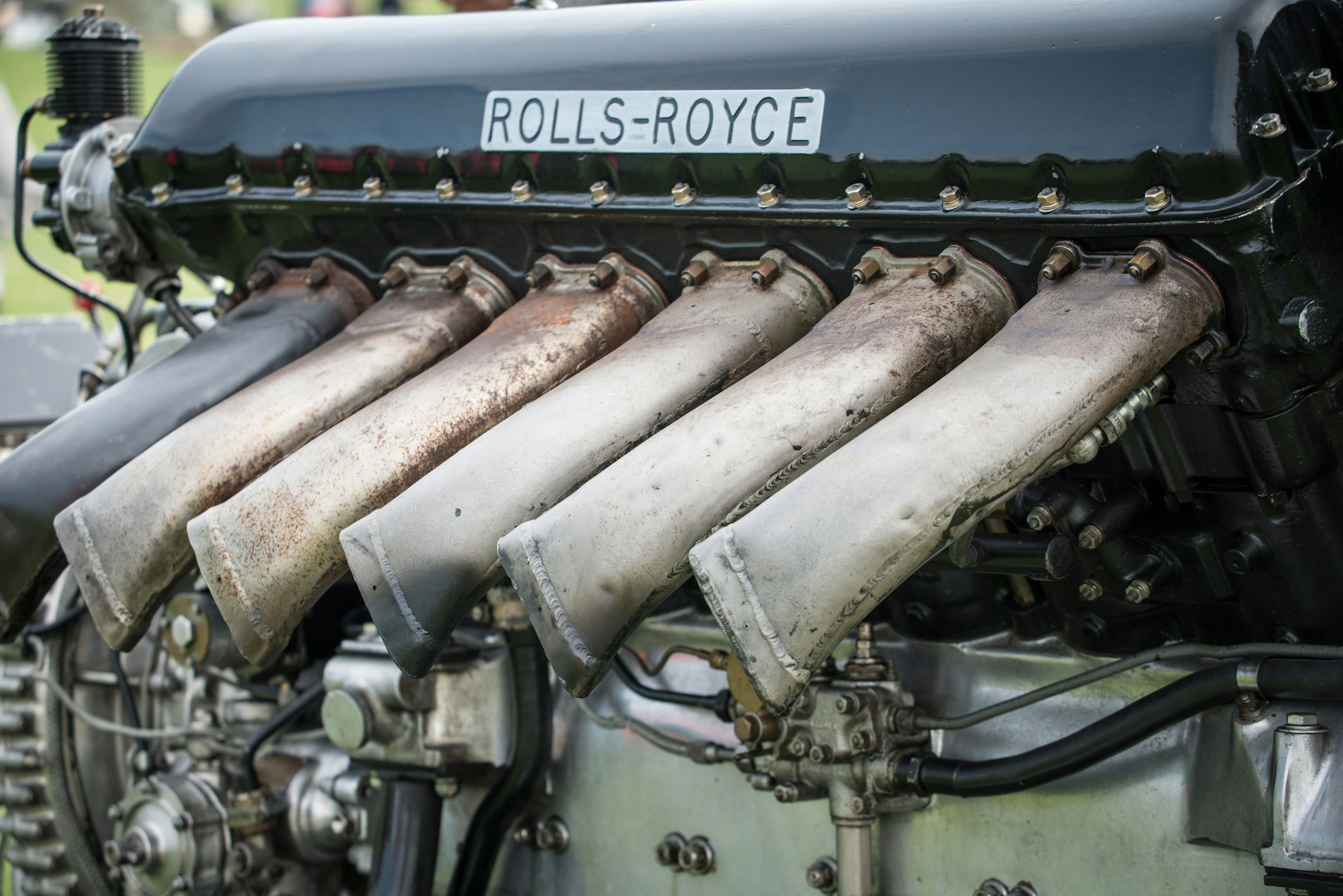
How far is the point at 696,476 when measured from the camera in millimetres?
1720

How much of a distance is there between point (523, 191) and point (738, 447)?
2.31ft

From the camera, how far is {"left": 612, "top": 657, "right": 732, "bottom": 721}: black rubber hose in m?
2.36

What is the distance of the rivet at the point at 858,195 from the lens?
191cm

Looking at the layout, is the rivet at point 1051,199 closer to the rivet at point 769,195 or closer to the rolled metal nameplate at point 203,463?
the rivet at point 769,195

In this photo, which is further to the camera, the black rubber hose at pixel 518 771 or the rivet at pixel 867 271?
the black rubber hose at pixel 518 771

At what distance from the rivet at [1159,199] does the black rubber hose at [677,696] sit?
3.47ft

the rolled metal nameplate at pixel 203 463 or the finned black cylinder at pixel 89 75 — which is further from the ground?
the finned black cylinder at pixel 89 75

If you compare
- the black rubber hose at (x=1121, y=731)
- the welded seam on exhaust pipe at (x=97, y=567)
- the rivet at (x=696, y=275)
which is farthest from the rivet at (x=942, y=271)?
the welded seam on exhaust pipe at (x=97, y=567)

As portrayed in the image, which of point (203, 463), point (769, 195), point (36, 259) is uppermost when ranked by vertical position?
point (36, 259)

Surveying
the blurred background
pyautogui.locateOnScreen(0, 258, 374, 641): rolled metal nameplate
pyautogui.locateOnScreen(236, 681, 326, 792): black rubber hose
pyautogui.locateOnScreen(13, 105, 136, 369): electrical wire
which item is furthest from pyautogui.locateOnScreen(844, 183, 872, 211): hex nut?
the blurred background

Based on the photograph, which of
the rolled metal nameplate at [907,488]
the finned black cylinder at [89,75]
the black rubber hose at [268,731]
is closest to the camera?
the rolled metal nameplate at [907,488]

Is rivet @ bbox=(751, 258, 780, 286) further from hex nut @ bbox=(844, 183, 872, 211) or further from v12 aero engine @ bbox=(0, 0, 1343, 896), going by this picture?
hex nut @ bbox=(844, 183, 872, 211)

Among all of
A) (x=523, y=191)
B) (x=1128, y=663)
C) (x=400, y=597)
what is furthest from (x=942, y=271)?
(x=400, y=597)

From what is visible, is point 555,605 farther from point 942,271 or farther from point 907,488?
point 942,271
